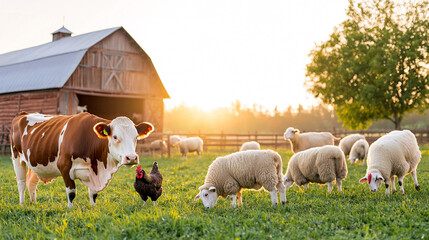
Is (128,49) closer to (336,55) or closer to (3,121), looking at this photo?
(3,121)

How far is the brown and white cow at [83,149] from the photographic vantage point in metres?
6.66

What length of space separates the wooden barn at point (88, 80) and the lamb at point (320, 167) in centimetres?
1658

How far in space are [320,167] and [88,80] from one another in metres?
18.1

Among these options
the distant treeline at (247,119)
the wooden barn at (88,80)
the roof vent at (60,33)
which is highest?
the roof vent at (60,33)

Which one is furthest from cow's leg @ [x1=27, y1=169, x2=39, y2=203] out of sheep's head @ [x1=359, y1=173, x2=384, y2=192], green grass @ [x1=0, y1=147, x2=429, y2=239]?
sheep's head @ [x1=359, y1=173, x2=384, y2=192]

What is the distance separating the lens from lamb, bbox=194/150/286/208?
304 inches

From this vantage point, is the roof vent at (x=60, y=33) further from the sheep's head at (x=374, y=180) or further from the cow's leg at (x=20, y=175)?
the sheep's head at (x=374, y=180)

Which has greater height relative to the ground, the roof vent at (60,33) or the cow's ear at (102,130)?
the roof vent at (60,33)

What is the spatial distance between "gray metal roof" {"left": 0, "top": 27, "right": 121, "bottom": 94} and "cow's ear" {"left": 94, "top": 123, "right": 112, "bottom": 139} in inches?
682

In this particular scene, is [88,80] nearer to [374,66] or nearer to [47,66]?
[47,66]

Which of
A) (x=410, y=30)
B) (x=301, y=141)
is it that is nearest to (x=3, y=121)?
(x=301, y=141)

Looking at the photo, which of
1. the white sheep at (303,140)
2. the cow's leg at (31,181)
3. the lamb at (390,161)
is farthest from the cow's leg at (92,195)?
the white sheep at (303,140)

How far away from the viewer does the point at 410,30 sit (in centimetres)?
3055

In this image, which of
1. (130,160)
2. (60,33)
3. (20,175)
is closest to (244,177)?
(130,160)
